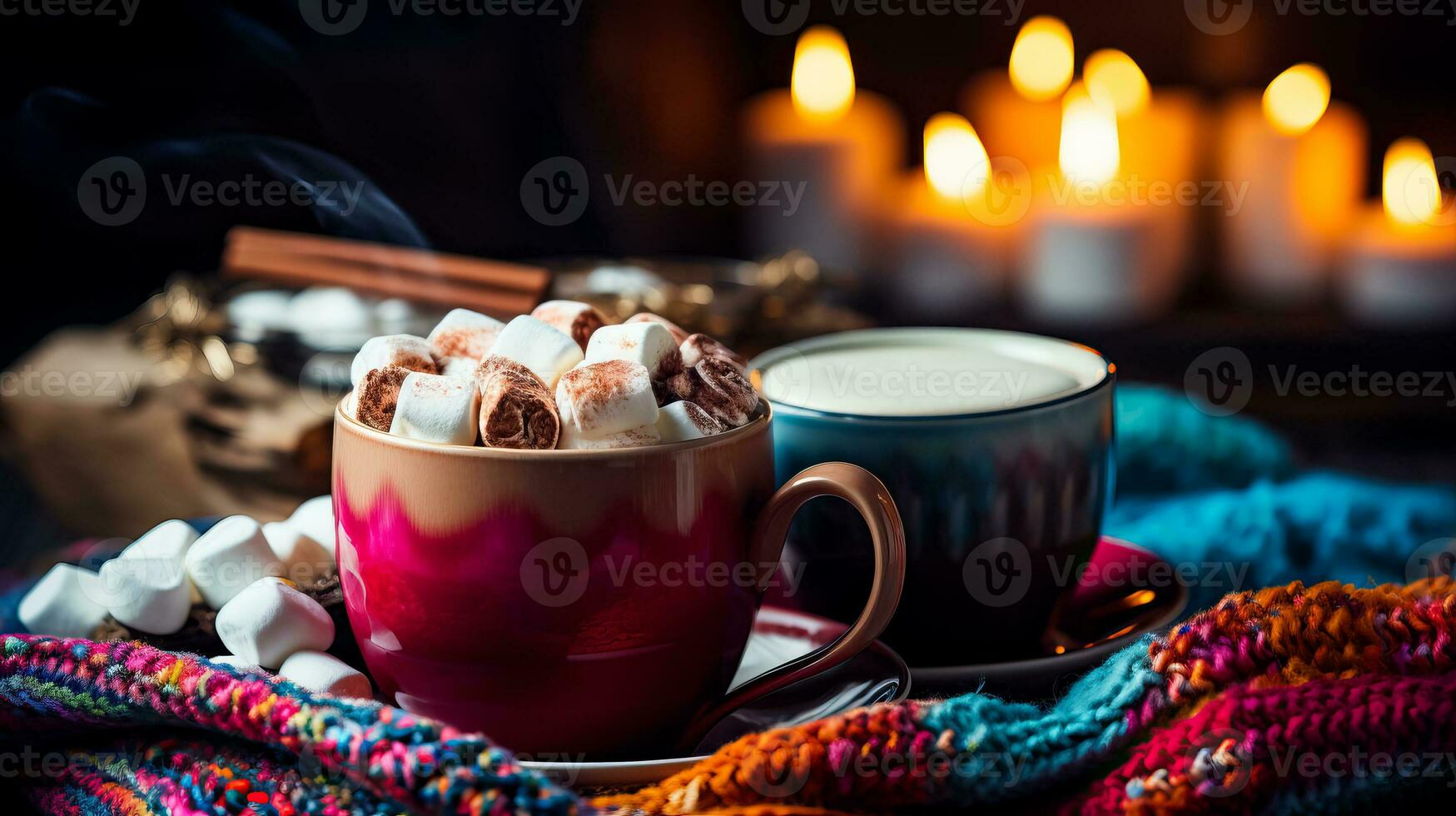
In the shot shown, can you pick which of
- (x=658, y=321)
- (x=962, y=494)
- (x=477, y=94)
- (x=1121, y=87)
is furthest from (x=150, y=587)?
(x=1121, y=87)

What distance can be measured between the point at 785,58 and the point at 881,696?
63.7 inches

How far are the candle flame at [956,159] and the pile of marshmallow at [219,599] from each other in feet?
3.07

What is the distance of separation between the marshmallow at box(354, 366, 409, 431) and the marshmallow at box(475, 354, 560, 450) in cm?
4

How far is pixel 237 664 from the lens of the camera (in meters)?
0.52

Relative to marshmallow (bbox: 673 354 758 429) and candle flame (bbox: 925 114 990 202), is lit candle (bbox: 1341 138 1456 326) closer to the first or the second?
candle flame (bbox: 925 114 990 202)

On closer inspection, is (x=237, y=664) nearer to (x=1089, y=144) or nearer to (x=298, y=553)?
(x=298, y=553)

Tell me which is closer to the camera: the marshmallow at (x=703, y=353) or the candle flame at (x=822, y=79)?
the marshmallow at (x=703, y=353)

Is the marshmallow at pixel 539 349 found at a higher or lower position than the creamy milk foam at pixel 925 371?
higher

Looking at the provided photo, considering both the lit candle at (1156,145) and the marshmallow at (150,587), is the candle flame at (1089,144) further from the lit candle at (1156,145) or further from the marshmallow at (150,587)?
the marshmallow at (150,587)

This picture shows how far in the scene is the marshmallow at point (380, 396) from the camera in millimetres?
502

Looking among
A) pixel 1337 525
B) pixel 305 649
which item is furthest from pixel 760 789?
pixel 1337 525

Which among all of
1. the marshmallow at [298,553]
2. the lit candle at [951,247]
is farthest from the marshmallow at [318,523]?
the lit candle at [951,247]

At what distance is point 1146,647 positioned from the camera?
490mm

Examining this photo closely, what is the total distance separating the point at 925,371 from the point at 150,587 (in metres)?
0.38
